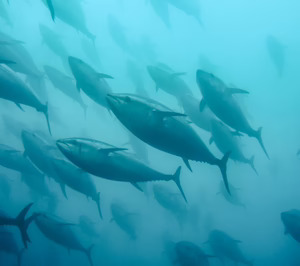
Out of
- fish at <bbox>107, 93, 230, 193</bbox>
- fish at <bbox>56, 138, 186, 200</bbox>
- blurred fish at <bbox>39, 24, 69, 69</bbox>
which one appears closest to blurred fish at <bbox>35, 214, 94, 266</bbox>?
fish at <bbox>56, 138, 186, 200</bbox>

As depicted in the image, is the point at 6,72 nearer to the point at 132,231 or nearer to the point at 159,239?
the point at 132,231

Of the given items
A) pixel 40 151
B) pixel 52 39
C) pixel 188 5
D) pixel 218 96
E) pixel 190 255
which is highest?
pixel 188 5

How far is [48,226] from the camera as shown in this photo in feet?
17.9

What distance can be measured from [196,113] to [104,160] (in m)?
2.78

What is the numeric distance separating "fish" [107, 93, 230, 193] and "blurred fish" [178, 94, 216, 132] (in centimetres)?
237

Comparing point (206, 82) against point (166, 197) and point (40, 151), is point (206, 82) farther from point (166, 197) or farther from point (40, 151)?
point (166, 197)

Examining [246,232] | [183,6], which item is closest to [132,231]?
[183,6]

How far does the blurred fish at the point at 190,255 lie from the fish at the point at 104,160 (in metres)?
4.05

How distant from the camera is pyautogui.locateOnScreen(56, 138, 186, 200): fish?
111 inches

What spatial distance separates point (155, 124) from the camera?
2439 millimetres

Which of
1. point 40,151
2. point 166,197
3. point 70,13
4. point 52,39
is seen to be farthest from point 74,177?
point 52,39

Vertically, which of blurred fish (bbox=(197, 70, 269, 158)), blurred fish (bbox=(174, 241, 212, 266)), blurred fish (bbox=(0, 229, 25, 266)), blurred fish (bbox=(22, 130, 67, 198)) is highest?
blurred fish (bbox=(197, 70, 269, 158))

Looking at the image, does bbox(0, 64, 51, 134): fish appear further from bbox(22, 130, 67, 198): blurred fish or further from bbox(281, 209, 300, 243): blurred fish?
bbox(281, 209, 300, 243): blurred fish

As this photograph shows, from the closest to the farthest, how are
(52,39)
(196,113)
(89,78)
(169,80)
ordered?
(89,78) < (196,113) < (169,80) < (52,39)
